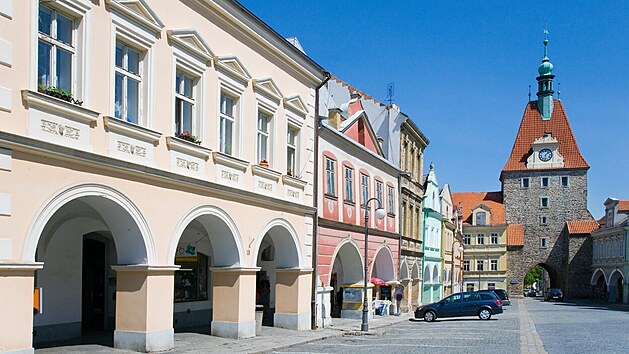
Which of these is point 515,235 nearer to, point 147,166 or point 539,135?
point 539,135

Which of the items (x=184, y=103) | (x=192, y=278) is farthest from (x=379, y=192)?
(x=184, y=103)

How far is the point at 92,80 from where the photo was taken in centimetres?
1312

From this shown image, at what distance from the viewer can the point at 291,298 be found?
73.9 feet

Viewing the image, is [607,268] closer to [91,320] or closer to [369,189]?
[369,189]

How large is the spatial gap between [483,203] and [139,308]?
7571 cm

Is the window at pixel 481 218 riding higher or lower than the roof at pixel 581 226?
higher

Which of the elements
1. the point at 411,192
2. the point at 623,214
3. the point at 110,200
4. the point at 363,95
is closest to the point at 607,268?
the point at 623,214

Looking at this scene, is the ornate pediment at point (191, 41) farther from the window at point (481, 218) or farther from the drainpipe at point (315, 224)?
the window at point (481, 218)

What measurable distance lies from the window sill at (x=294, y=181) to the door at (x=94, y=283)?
5.51 meters

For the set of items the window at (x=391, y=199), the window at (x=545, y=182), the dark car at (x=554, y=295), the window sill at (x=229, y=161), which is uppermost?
the window at (x=545, y=182)

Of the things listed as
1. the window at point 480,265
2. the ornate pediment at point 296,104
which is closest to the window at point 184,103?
the ornate pediment at point 296,104

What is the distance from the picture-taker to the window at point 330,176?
25703 mm

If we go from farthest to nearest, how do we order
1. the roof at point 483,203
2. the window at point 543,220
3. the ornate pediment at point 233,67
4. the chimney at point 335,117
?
1. the roof at point 483,203
2. the window at point 543,220
3. the chimney at point 335,117
4. the ornate pediment at point 233,67

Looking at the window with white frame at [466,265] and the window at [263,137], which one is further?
the window with white frame at [466,265]
